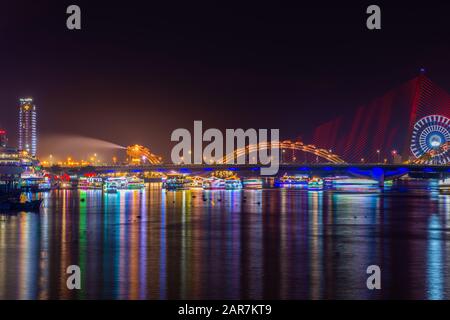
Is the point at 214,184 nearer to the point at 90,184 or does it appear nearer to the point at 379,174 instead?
the point at 90,184

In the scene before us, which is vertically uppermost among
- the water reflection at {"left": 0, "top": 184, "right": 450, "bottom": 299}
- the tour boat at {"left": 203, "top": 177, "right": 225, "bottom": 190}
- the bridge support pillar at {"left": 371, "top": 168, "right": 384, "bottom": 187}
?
the bridge support pillar at {"left": 371, "top": 168, "right": 384, "bottom": 187}

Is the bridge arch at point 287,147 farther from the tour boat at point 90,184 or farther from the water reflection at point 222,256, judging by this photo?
the water reflection at point 222,256

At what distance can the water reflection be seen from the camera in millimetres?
19672

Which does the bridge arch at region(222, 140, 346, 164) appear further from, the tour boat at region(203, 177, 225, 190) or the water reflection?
the water reflection

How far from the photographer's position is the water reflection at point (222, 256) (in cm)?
1967

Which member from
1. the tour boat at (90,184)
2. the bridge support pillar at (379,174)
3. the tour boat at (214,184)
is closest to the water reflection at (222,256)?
the bridge support pillar at (379,174)

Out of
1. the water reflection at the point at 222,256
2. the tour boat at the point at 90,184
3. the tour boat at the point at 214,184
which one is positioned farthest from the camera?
the tour boat at the point at 90,184

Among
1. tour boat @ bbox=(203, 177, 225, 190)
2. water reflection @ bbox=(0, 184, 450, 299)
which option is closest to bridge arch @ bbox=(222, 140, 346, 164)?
tour boat @ bbox=(203, 177, 225, 190)

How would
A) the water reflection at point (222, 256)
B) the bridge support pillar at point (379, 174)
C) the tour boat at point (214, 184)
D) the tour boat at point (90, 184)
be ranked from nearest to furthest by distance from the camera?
the water reflection at point (222, 256) → the bridge support pillar at point (379, 174) → the tour boat at point (214, 184) → the tour boat at point (90, 184)

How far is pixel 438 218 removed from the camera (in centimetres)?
4453

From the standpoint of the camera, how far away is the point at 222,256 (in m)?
26.1

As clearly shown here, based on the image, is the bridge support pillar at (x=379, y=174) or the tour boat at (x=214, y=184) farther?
the tour boat at (x=214, y=184)

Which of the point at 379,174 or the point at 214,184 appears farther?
the point at 214,184

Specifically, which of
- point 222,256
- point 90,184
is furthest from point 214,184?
point 222,256
